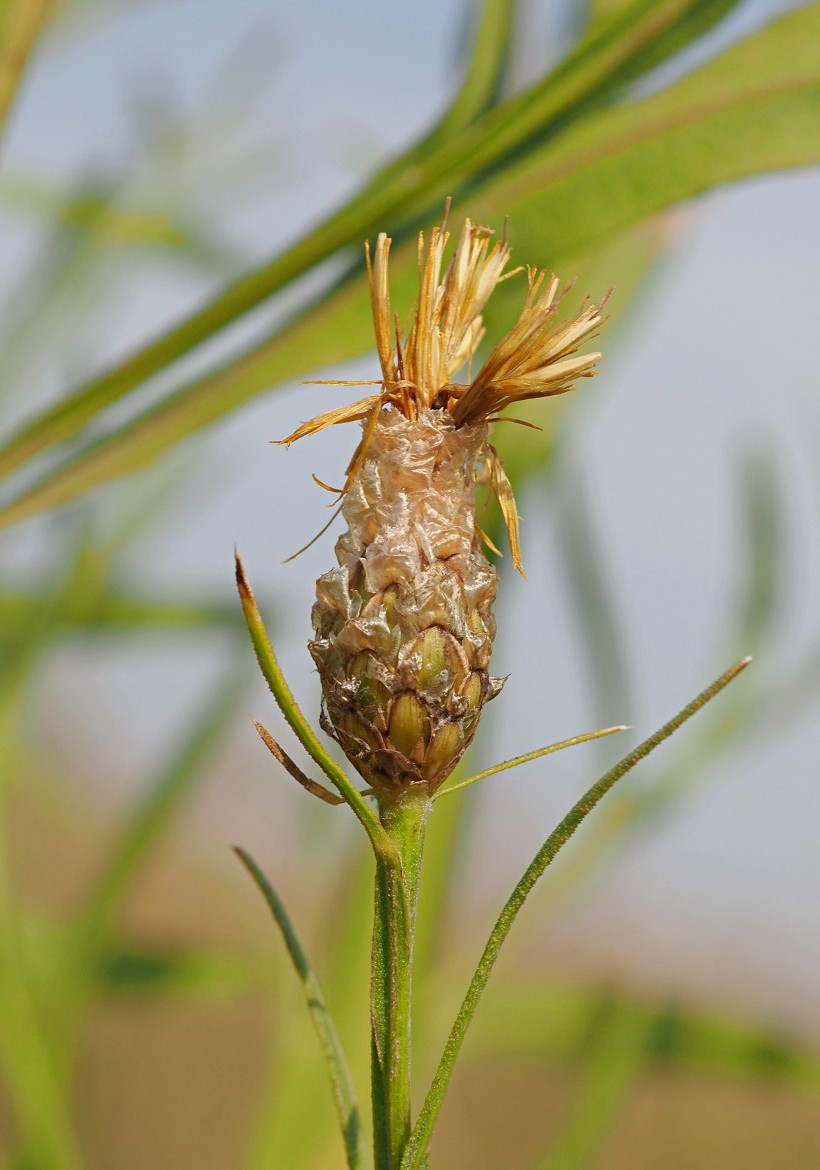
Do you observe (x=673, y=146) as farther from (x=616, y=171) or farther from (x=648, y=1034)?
(x=648, y=1034)

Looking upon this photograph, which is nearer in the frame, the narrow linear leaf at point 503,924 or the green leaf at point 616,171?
the narrow linear leaf at point 503,924

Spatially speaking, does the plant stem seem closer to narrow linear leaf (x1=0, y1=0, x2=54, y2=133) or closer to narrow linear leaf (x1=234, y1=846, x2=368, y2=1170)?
narrow linear leaf (x1=234, y1=846, x2=368, y2=1170)

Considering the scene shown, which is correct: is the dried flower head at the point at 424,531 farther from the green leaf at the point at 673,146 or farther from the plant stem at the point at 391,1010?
the green leaf at the point at 673,146

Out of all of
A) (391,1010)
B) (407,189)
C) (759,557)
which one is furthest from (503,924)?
(759,557)

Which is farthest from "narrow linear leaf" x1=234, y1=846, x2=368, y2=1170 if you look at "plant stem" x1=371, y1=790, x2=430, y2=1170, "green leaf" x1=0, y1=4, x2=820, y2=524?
"green leaf" x1=0, y1=4, x2=820, y2=524

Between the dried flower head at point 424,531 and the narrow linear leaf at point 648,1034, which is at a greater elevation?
the dried flower head at point 424,531

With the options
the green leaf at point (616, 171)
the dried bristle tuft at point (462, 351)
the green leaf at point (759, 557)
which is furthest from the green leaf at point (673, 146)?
the green leaf at point (759, 557)
